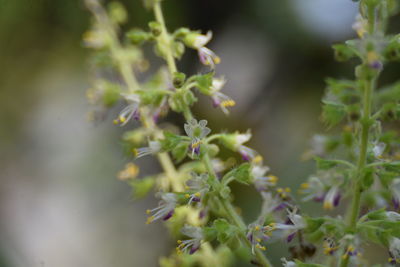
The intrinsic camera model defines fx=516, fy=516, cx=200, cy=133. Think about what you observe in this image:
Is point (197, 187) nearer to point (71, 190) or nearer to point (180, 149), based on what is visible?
point (180, 149)

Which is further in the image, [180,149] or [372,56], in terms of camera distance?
[180,149]

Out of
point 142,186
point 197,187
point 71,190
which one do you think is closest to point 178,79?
point 197,187

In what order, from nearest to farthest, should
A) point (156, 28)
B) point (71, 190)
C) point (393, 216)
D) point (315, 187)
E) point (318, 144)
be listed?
point (393, 216), point (156, 28), point (315, 187), point (318, 144), point (71, 190)

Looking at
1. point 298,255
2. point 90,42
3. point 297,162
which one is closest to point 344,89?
point 298,255

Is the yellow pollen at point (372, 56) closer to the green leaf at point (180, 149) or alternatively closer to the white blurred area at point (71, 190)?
the green leaf at point (180, 149)

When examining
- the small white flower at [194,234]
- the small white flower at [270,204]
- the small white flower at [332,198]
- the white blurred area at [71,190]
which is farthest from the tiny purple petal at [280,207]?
the white blurred area at [71,190]

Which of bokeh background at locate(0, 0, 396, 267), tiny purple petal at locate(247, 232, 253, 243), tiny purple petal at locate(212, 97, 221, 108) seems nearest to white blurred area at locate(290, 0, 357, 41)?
bokeh background at locate(0, 0, 396, 267)

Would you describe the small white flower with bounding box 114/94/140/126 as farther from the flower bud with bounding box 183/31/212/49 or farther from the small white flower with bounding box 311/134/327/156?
the small white flower with bounding box 311/134/327/156

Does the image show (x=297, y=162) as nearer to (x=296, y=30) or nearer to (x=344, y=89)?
(x=296, y=30)

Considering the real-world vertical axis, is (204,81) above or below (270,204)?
above
